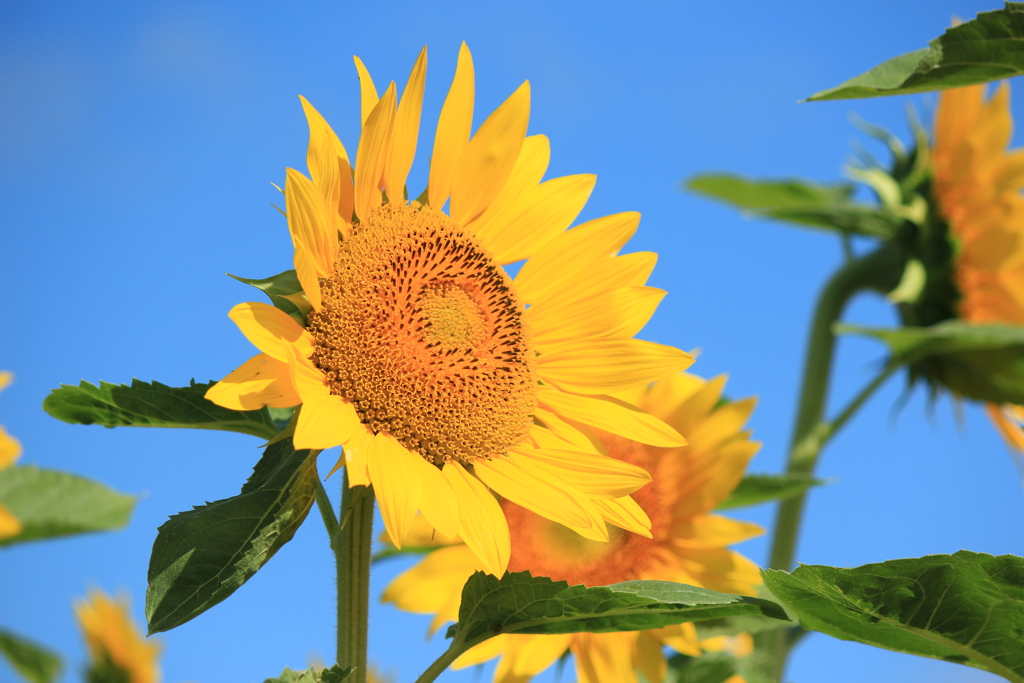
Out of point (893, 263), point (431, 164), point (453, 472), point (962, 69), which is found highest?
point (893, 263)

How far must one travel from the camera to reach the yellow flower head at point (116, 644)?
2934 millimetres

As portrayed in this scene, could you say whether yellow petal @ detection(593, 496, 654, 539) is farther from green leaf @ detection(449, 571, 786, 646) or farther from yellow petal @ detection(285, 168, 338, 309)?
yellow petal @ detection(285, 168, 338, 309)

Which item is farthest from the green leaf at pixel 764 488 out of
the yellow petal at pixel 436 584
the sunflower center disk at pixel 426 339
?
the sunflower center disk at pixel 426 339

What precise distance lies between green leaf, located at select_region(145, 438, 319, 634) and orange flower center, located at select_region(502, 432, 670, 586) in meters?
0.75

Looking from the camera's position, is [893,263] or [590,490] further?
[893,263]

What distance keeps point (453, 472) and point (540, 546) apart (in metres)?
0.72

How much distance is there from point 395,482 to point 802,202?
256 cm

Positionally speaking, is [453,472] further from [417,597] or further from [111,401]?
[417,597]

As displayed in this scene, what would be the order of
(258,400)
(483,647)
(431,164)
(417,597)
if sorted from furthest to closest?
(417,597) → (483,647) → (431,164) → (258,400)

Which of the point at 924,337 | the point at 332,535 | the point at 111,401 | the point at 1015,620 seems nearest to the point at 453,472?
the point at 332,535

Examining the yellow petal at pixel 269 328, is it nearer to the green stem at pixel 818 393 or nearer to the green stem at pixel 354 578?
the green stem at pixel 354 578

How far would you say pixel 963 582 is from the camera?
1158 millimetres

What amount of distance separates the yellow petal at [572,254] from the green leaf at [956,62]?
350 mm

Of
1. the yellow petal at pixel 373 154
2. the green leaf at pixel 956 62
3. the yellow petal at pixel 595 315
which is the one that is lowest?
the yellow petal at pixel 595 315
